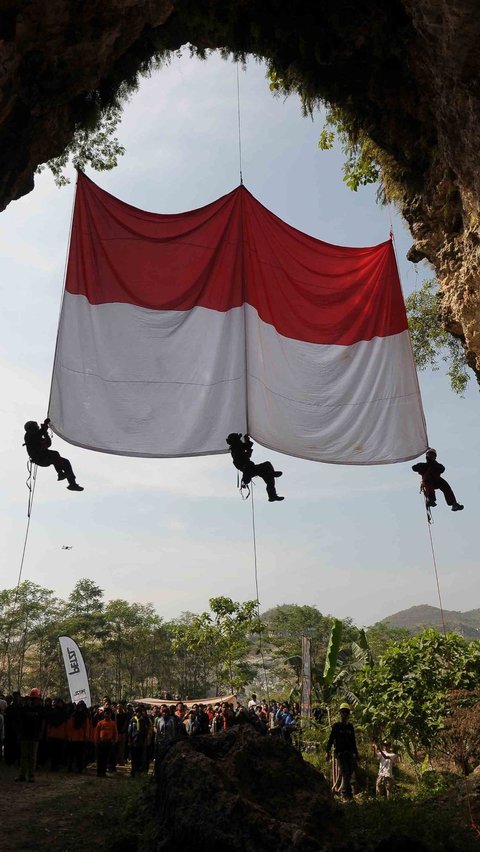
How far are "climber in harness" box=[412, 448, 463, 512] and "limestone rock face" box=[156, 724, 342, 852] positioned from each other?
4.49 m

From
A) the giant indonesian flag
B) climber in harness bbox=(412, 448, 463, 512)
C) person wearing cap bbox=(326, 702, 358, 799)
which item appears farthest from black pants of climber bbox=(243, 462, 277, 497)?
person wearing cap bbox=(326, 702, 358, 799)

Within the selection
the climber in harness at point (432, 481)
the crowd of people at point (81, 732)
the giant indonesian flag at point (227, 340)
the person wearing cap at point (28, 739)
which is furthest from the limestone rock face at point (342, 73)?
the crowd of people at point (81, 732)

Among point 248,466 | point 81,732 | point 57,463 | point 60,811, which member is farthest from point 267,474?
point 81,732

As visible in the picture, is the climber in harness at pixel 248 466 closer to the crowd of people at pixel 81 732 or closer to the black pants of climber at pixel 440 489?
the black pants of climber at pixel 440 489

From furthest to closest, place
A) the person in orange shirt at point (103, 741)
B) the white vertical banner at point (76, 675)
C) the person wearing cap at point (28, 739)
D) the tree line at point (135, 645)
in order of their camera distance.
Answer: the tree line at point (135, 645), the white vertical banner at point (76, 675), the person in orange shirt at point (103, 741), the person wearing cap at point (28, 739)

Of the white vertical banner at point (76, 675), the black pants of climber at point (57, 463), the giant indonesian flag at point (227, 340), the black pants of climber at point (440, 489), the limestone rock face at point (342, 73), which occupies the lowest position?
the white vertical banner at point (76, 675)

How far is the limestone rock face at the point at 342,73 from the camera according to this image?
8.96 metres

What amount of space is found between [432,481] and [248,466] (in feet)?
10.3

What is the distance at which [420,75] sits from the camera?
10867mm

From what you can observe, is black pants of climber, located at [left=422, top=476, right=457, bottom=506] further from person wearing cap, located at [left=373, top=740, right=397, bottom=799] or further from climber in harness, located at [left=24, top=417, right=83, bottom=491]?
climber in harness, located at [left=24, top=417, right=83, bottom=491]

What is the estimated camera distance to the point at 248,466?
870cm

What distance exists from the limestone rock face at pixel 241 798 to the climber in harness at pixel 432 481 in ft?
14.7

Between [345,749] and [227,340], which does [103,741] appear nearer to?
[345,749]

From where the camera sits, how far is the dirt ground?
23.3 ft
